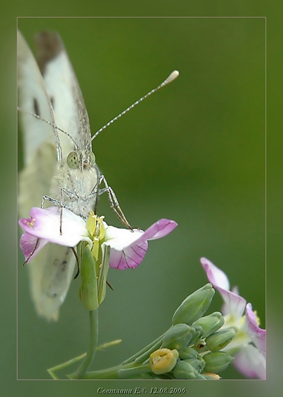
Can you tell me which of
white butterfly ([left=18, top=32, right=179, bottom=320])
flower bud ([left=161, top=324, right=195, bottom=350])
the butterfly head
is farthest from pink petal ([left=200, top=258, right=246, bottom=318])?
the butterfly head

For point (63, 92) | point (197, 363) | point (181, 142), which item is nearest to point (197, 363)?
point (197, 363)

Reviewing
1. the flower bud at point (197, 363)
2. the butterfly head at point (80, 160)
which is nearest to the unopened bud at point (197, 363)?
the flower bud at point (197, 363)

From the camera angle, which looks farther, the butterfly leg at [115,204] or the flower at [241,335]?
the flower at [241,335]

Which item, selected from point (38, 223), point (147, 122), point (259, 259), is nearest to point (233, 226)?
point (259, 259)

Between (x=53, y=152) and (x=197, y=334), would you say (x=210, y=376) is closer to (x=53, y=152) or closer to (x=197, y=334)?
(x=197, y=334)

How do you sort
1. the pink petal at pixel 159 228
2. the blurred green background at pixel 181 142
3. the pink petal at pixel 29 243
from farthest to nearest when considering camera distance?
1. the blurred green background at pixel 181 142
2. the pink petal at pixel 29 243
3. the pink petal at pixel 159 228

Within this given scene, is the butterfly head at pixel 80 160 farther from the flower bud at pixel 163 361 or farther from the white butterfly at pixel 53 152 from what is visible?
the flower bud at pixel 163 361
